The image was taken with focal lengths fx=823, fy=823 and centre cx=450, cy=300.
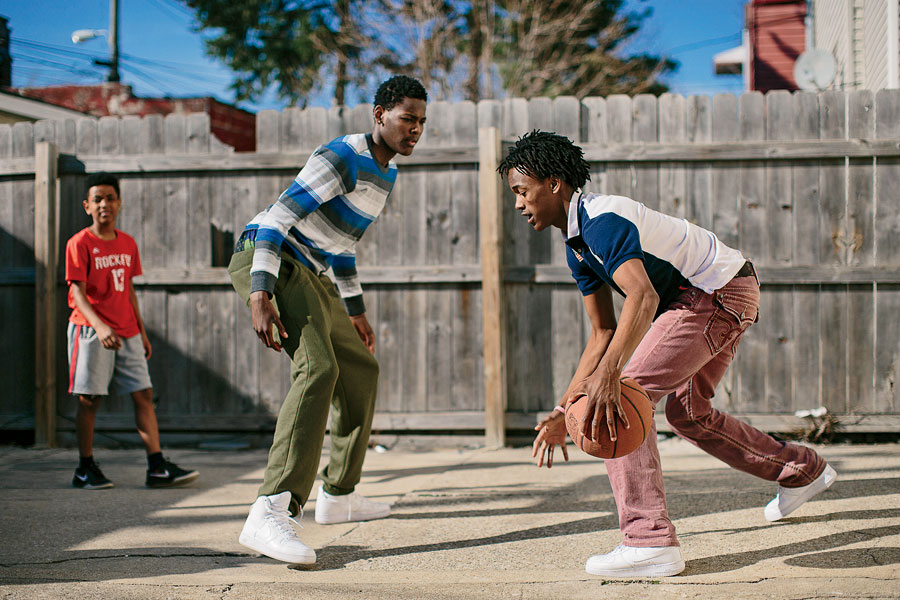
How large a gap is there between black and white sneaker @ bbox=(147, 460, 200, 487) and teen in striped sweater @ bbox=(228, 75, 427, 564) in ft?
4.50

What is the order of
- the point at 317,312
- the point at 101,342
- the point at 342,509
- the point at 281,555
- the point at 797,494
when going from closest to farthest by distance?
the point at 281,555 < the point at 317,312 < the point at 797,494 < the point at 342,509 < the point at 101,342

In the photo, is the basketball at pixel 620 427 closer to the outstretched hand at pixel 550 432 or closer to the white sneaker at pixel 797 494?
the outstretched hand at pixel 550 432

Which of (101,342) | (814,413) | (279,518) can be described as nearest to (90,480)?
(101,342)

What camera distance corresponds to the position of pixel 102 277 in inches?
192

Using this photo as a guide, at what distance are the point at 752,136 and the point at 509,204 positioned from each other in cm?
180

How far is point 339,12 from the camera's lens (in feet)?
67.0

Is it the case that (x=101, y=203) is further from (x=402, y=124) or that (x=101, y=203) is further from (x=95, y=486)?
(x=402, y=124)

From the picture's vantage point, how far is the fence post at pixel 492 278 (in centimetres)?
593

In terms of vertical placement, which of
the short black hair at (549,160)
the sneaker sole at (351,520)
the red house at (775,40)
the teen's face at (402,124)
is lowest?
the sneaker sole at (351,520)

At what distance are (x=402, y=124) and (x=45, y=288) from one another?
157 inches

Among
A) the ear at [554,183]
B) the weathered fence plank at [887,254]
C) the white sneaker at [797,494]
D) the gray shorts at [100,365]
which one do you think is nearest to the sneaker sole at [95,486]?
the gray shorts at [100,365]

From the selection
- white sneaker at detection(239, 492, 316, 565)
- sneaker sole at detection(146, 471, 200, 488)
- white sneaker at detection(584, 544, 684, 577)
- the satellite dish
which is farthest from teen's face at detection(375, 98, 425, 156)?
the satellite dish

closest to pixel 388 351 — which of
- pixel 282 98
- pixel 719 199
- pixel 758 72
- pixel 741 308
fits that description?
pixel 719 199

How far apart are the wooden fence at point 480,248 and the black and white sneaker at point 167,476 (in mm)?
1366
